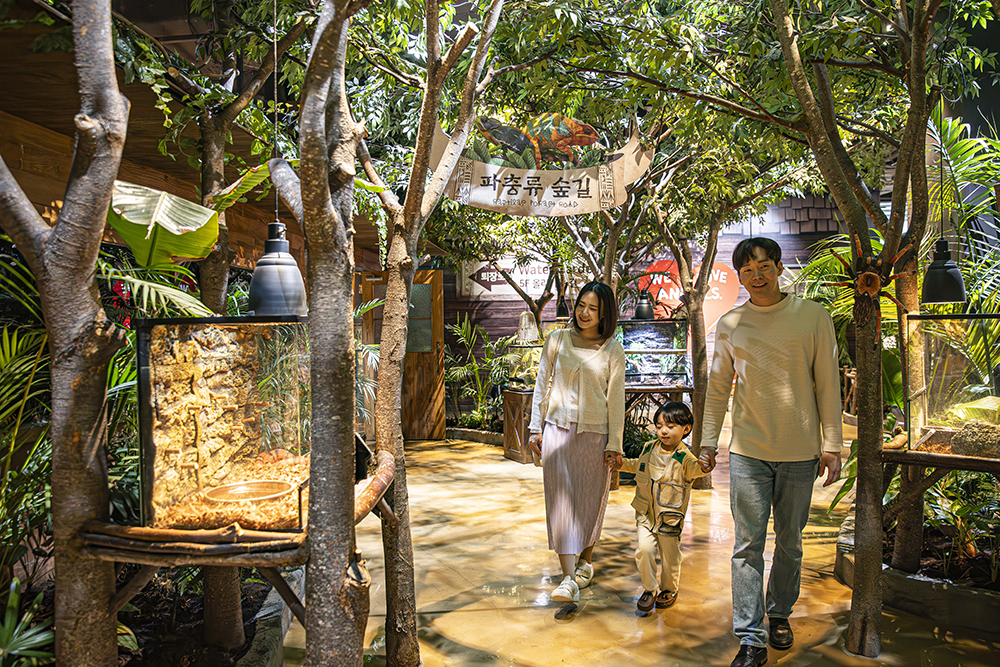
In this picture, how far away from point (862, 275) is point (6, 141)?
357cm

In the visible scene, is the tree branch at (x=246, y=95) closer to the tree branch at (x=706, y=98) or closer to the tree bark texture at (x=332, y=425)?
the tree bark texture at (x=332, y=425)

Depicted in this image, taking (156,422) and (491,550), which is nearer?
(156,422)

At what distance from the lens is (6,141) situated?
2.74 meters

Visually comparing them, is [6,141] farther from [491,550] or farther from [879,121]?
[879,121]

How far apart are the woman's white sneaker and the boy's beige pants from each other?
34cm

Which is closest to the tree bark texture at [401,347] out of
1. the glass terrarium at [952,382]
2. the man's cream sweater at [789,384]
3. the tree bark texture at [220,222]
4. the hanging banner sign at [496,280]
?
the tree bark texture at [220,222]

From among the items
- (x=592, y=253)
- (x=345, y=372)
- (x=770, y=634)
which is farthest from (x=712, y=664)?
(x=592, y=253)

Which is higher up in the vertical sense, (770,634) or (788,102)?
(788,102)

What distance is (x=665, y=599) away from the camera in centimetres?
334

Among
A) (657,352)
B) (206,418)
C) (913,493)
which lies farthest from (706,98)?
(657,352)

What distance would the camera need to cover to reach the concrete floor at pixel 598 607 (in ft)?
9.20

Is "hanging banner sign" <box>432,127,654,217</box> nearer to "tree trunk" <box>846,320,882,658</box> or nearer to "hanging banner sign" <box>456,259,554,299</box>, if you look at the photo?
"tree trunk" <box>846,320,882,658</box>

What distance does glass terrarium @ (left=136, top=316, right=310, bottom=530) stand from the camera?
5.64 ft

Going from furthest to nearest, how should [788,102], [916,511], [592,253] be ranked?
[592,253] < [788,102] < [916,511]
